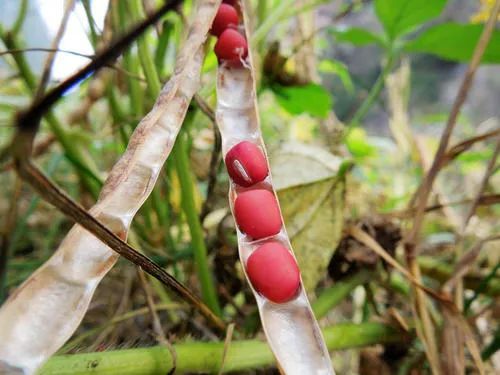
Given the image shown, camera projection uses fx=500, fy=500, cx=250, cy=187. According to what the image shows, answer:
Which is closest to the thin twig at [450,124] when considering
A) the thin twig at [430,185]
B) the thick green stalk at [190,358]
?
the thin twig at [430,185]

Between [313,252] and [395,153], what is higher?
[313,252]

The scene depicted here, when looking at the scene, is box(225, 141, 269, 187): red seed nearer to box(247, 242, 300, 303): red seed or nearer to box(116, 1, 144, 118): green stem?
box(247, 242, 300, 303): red seed

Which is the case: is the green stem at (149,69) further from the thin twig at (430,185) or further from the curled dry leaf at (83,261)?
the thin twig at (430,185)

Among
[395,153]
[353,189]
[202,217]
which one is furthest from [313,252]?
[395,153]

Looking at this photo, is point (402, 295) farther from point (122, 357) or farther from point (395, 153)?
point (395, 153)

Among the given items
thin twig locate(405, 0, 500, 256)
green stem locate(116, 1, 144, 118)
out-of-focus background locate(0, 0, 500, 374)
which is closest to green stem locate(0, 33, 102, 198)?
out-of-focus background locate(0, 0, 500, 374)
